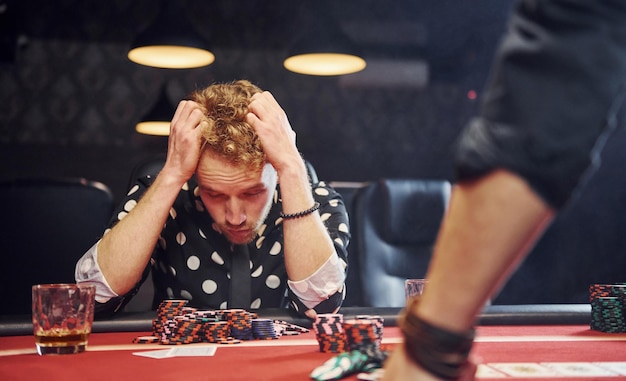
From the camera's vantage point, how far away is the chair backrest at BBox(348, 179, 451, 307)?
3.14 metres

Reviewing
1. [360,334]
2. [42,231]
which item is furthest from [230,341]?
[42,231]

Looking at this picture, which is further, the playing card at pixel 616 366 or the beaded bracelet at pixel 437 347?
the playing card at pixel 616 366

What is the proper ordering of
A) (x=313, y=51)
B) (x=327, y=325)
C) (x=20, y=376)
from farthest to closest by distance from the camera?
(x=313, y=51)
(x=327, y=325)
(x=20, y=376)

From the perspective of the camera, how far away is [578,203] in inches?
206

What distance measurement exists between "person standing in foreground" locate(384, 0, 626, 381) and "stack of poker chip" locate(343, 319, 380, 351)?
1.94 feet

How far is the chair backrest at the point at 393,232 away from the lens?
314cm

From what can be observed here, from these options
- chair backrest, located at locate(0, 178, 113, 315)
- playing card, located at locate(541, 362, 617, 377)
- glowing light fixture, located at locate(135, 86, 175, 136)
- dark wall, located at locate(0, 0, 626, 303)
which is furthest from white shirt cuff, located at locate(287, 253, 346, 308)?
dark wall, located at locate(0, 0, 626, 303)

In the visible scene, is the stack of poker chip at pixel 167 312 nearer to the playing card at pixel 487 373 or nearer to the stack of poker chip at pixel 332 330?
the stack of poker chip at pixel 332 330

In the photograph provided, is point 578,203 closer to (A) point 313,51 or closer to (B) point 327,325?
(A) point 313,51

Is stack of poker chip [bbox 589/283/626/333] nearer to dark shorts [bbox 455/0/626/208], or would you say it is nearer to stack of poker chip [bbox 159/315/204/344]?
stack of poker chip [bbox 159/315/204/344]

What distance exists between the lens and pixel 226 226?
2035 millimetres

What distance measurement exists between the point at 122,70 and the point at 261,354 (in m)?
5.30

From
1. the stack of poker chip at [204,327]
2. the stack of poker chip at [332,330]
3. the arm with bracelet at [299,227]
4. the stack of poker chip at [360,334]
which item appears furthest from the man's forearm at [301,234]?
the stack of poker chip at [360,334]

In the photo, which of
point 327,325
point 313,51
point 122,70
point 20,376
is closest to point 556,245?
point 313,51
